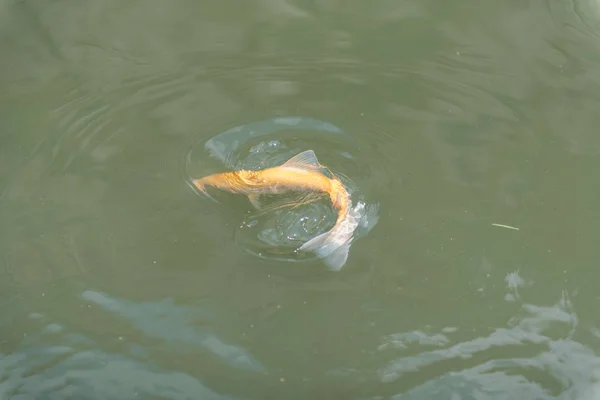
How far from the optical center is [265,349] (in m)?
2.74

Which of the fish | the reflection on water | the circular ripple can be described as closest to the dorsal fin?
the fish

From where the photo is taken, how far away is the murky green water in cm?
272

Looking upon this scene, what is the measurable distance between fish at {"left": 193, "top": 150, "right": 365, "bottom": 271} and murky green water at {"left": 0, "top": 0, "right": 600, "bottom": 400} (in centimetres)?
6

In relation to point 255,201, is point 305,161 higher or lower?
higher

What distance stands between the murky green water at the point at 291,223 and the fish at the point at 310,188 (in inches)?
2.5

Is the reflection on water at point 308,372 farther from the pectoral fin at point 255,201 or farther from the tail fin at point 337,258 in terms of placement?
the pectoral fin at point 255,201

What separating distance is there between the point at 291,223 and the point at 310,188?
0.54ft

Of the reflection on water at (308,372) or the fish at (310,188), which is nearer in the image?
the reflection on water at (308,372)

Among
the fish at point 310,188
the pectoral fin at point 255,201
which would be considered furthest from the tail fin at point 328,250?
the pectoral fin at point 255,201

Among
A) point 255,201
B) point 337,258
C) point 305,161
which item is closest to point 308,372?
point 337,258

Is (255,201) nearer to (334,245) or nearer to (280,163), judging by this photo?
(280,163)

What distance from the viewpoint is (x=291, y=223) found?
115 inches

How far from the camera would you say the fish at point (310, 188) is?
2.85 metres

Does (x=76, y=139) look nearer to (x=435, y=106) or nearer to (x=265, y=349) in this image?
(x=265, y=349)
